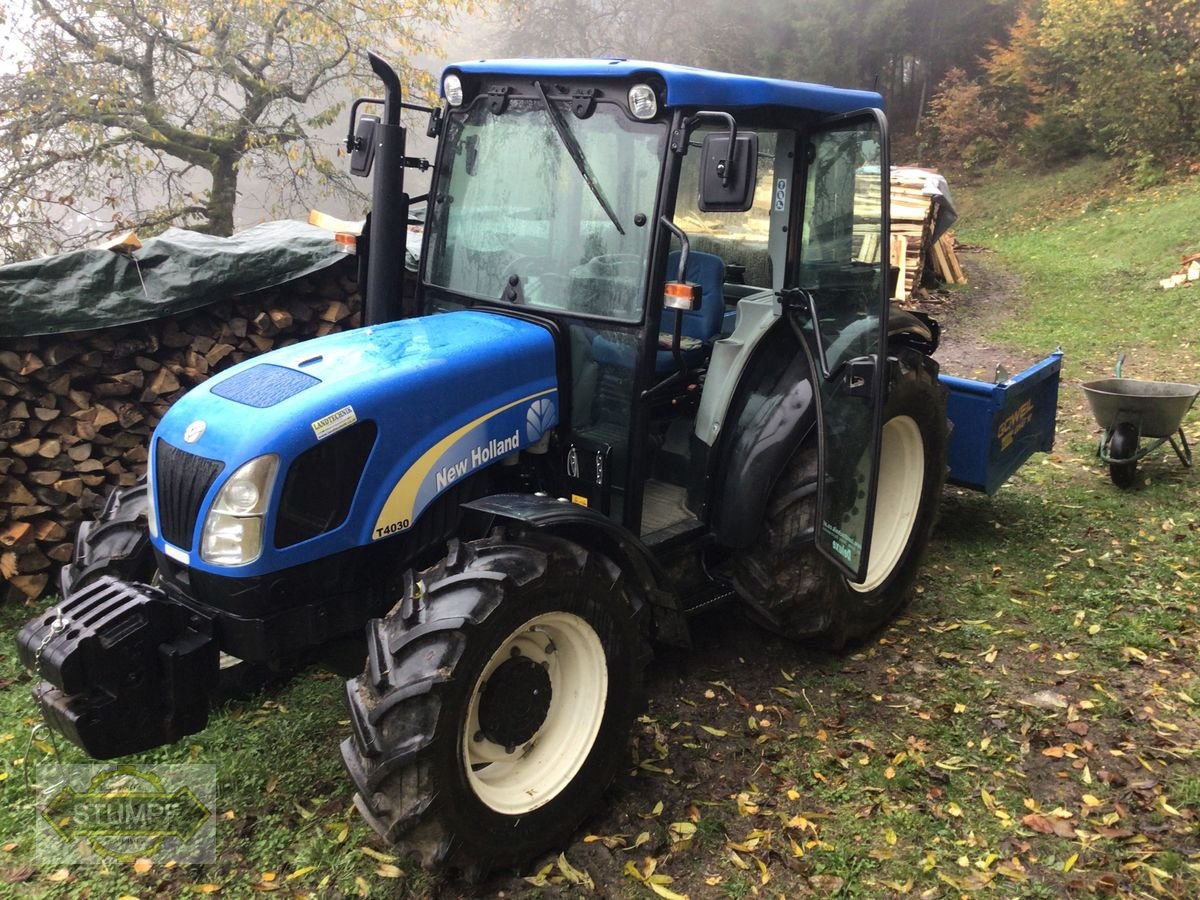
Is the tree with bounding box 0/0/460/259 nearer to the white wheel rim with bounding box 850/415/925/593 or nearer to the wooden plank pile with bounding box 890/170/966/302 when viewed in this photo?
the wooden plank pile with bounding box 890/170/966/302

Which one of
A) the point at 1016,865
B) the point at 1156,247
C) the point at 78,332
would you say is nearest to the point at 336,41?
the point at 78,332

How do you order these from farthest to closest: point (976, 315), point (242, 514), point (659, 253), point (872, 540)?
point (976, 315), point (872, 540), point (659, 253), point (242, 514)

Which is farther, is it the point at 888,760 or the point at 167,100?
the point at 167,100

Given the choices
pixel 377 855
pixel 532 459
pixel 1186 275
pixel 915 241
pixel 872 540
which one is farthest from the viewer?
pixel 915 241

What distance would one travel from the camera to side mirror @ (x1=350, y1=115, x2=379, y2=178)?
356 cm

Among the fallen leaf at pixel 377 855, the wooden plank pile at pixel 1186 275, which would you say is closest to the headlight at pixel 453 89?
the fallen leaf at pixel 377 855

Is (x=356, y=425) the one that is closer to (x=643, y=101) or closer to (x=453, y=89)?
(x=643, y=101)

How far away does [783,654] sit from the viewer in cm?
401

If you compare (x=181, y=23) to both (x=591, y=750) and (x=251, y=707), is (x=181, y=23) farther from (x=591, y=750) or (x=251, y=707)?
(x=591, y=750)

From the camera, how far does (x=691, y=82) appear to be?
3018 millimetres

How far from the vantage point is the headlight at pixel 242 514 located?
2.61 metres

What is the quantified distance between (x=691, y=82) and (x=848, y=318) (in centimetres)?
108

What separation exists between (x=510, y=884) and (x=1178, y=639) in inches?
124

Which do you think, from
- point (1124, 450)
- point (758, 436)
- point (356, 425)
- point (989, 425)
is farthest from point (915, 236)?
point (356, 425)
